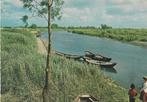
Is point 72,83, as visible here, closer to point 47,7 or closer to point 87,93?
point 87,93

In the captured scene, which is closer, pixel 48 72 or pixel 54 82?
pixel 48 72

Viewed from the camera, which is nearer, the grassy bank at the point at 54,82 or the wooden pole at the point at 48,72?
the wooden pole at the point at 48,72

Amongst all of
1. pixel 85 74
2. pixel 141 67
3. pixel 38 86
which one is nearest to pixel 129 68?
pixel 141 67

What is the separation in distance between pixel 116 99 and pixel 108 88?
0.95 meters

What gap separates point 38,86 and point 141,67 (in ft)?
82.8

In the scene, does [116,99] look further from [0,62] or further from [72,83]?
[0,62]

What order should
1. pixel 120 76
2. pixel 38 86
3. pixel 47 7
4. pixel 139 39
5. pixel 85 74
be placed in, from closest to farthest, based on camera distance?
pixel 47 7 < pixel 38 86 < pixel 85 74 < pixel 120 76 < pixel 139 39

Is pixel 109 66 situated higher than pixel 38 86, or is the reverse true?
pixel 38 86

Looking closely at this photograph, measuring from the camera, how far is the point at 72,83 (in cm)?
1833

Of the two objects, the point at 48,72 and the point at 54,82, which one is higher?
the point at 48,72

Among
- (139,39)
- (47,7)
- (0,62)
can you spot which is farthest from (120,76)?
(139,39)

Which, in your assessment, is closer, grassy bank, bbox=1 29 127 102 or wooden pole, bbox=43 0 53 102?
wooden pole, bbox=43 0 53 102

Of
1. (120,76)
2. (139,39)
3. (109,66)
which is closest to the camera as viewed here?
(120,76)

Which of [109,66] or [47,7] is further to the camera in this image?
[109,66]
